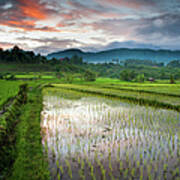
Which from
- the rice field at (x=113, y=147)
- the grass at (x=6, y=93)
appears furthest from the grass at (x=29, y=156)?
the grass at (x=6, y=93)

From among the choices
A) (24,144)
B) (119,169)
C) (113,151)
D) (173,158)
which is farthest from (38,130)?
(173,158)

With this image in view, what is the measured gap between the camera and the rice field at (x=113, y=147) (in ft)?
14.2

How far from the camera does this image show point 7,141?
19.5 ft

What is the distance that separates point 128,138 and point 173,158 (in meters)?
1.86

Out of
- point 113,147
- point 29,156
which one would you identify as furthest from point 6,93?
point 113,147

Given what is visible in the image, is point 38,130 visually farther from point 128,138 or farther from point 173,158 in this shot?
point 173,158

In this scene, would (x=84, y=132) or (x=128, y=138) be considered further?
(x=84, y=132)

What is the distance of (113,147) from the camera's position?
5766 mm

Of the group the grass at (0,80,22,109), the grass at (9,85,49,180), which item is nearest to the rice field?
the grass at (9,85,49,180)

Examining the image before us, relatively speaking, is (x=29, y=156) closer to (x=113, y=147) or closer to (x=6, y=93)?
(x=113, y=147)

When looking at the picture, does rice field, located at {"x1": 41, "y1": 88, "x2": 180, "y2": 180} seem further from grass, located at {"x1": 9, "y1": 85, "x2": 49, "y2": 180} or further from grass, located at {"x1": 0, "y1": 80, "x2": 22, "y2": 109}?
grass, located at {"x1": 0, "y1": 80, "x2": 22, "y2": 109}

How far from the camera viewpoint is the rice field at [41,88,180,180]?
14.2 ft

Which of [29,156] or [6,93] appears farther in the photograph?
[6,93]

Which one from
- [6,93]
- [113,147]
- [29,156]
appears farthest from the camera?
[6,93]
